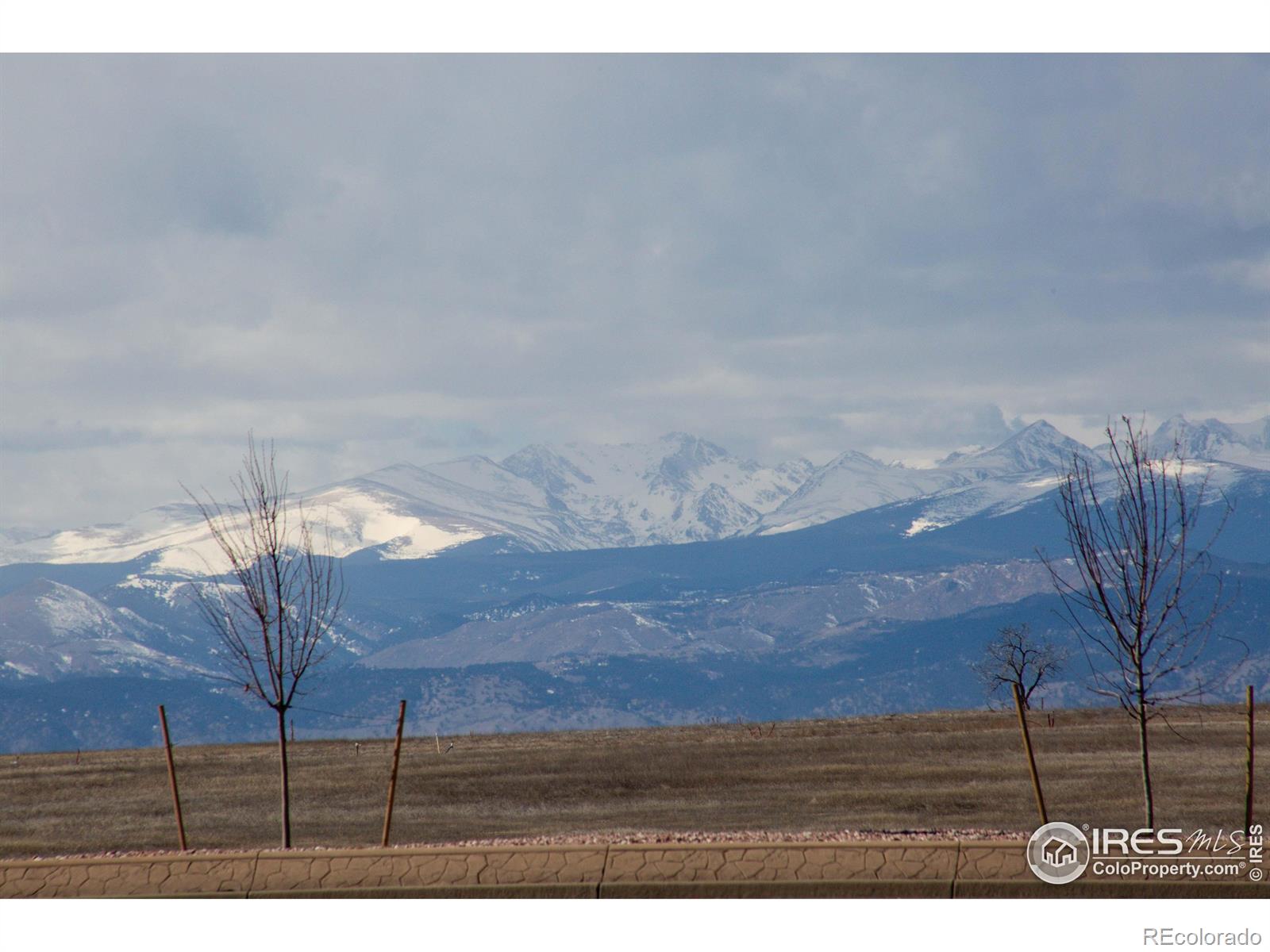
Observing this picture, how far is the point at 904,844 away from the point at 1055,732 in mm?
36181

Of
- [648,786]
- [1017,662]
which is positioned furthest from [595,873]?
[1017,662]

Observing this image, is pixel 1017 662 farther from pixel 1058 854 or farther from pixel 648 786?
pixel 1058 854

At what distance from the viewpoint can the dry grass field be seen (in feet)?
103

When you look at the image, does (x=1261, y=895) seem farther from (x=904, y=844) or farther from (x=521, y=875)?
(x=521, y=875)

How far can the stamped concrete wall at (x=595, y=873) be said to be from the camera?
18.7m

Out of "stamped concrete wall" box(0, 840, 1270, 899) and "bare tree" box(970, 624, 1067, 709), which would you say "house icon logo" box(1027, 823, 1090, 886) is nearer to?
"stamped concrete wall" box(0, 840, 1270, 899)

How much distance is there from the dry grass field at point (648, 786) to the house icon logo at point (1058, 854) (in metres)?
7.94

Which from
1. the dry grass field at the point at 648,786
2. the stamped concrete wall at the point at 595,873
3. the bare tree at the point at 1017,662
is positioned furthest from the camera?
the bare tree at the point at 1017,662

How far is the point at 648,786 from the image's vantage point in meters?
41.4

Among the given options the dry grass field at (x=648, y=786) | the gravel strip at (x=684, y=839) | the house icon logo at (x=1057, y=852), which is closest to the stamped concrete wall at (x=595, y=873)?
the house icon logo at (x=1057, y=852)

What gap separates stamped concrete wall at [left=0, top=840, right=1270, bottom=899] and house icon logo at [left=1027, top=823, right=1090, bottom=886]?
0.51 ft

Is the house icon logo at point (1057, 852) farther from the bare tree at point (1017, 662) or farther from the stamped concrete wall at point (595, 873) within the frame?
the bare tree at point (1017, 662)

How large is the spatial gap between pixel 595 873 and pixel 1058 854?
6.59 metres

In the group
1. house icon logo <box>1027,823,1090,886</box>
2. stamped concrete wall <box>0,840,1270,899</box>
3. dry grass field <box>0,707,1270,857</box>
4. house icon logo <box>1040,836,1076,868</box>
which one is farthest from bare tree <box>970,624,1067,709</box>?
stamped concrete wall <box>0,840,1270,899</box>
